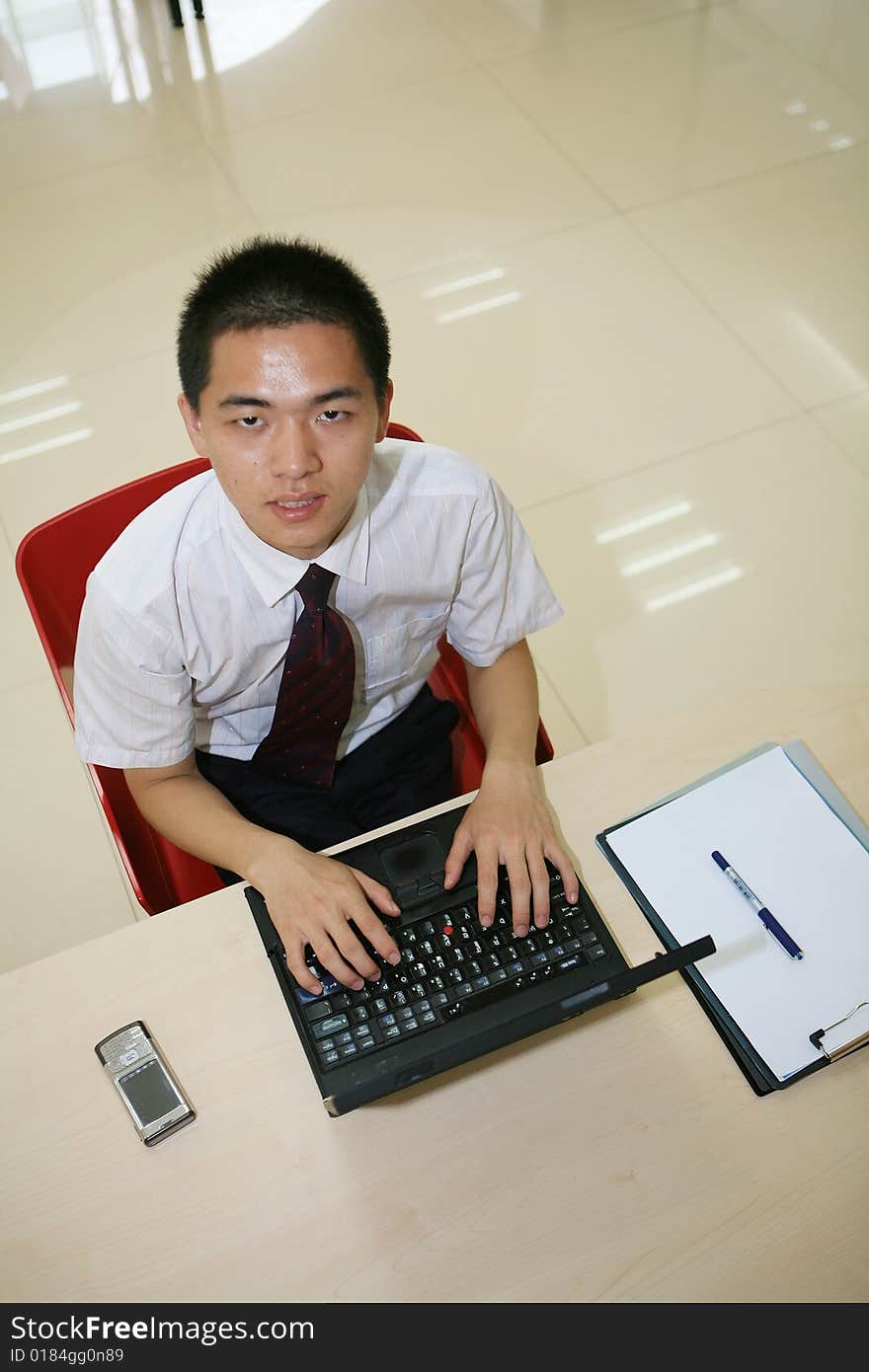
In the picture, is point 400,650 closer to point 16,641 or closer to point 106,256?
point 16,641

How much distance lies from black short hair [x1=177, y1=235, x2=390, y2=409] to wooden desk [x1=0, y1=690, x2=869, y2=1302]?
552 mm

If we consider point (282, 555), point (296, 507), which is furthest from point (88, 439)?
point (296, 507)

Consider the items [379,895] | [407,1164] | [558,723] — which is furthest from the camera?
[558,723]

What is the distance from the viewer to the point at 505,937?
1.15 m

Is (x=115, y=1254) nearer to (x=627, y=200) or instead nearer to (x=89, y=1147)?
(x=89, y=1147)

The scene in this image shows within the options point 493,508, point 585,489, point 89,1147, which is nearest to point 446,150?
point 585,489

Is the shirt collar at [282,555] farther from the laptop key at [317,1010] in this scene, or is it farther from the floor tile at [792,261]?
the floor tile at [792,261]

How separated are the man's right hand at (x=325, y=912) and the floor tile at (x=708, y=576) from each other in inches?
44.2

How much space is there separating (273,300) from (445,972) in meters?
0.63

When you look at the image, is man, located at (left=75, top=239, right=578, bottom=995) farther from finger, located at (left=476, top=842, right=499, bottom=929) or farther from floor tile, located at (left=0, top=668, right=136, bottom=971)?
floor tile, located at (left=0, top=668, right=136, bottom=971)

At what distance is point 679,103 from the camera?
11.1 ft
